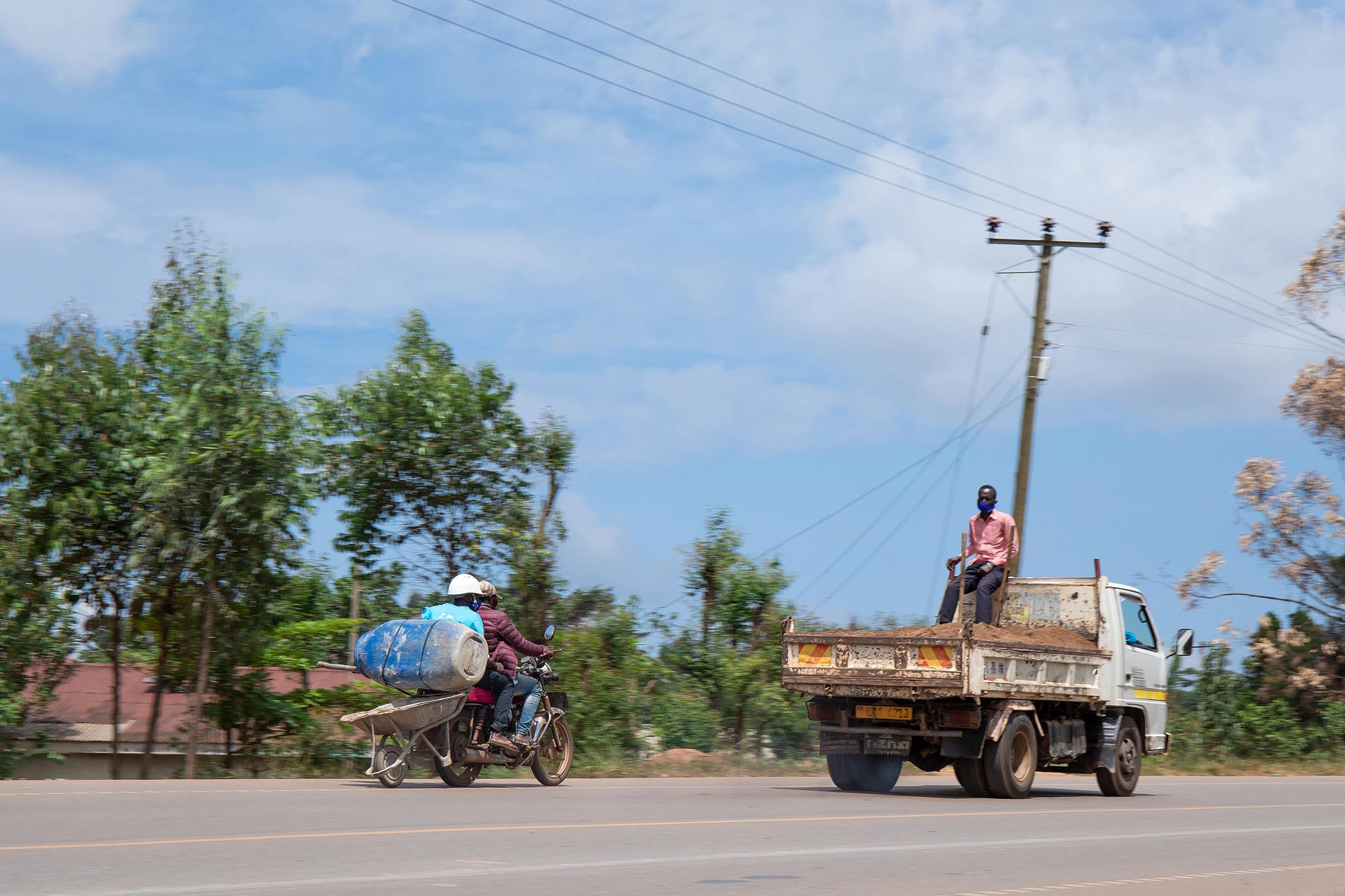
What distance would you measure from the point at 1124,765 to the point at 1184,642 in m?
1.61

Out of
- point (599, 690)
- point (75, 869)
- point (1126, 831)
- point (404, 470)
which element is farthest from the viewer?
point (404, 470)

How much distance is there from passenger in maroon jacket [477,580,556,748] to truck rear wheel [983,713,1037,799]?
462 centimetres

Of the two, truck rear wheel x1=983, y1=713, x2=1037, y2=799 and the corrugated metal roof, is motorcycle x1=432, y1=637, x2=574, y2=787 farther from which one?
truck rear wheel x1=983, y1=713, x2=1037, y2=799

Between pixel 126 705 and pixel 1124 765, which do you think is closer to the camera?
pixel 1124 765

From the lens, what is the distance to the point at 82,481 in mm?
17062

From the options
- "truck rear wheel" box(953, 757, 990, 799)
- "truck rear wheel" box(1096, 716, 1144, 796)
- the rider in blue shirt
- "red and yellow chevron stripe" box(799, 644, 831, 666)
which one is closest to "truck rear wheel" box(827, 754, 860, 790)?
"truck rear wheel" box(953, 757, 990, 799)

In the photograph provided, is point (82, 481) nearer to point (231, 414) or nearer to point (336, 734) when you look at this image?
point (231, 414)

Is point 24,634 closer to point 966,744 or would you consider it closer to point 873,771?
point 873,771

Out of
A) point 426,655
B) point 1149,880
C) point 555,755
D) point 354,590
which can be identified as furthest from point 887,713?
point 354,590

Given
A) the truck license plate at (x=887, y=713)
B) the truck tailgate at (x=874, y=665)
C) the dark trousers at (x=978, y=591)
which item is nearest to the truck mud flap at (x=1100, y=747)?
the dark trousers at (x=978, y=591)

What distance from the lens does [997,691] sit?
14211 millimetres

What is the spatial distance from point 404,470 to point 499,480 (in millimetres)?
1370

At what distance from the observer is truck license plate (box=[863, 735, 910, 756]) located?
14523 mm

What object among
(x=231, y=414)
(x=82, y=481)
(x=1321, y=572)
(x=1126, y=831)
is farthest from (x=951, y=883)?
(x=1321, y=572)
